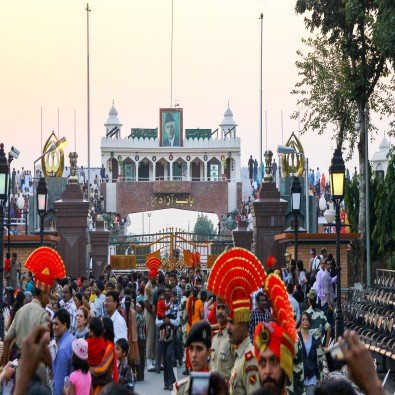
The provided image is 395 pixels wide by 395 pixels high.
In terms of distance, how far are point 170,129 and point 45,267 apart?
4309 inches

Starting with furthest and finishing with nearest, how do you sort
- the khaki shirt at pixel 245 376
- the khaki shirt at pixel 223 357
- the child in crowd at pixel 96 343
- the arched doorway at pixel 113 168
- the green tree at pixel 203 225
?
the green tree at pixel 203 225 → the arched doorway at pixel 113 168 → the child in crowd at pixel 96 343 → the khaki shirt at pixel 223 357 → the khaki shirt at pixel 245 376

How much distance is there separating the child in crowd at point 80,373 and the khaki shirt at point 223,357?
3.42ft

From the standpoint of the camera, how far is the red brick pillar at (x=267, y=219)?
46.1 m

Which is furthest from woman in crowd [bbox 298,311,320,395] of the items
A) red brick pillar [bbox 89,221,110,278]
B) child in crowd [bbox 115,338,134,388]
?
red brick pillar [bbox 89,221,110,278]

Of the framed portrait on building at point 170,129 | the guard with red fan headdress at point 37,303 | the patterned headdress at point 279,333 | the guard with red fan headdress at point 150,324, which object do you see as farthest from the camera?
the framed portrait on building at point 170,129

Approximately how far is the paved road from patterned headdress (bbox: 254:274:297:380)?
10183mm

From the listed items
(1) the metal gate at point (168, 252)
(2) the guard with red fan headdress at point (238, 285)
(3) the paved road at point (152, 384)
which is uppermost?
(1) the metal gate at point (168, 252)

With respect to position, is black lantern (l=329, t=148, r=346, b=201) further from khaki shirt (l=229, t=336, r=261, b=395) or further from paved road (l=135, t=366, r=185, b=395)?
khaki shirt (l=229, t=336, r=261, b=395)

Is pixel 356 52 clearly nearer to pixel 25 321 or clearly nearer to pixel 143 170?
pixel 25 321

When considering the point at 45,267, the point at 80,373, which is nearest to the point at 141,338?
the point at 45,267

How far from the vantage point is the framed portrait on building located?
128250mm

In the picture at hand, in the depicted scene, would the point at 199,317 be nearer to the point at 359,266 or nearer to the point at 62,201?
the point at 359,266

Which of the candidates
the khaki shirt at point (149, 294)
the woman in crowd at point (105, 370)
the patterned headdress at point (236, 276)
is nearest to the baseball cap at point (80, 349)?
the woman in crowd at point (105, 370)

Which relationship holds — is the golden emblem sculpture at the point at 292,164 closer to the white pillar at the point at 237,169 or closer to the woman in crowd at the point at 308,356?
the woman in crowd at the point at 308,356
